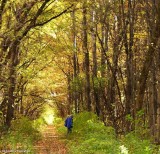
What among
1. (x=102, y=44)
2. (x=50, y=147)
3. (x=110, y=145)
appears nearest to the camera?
(x=110, y=145)

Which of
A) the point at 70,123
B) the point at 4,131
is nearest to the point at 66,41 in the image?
the point at 70,123

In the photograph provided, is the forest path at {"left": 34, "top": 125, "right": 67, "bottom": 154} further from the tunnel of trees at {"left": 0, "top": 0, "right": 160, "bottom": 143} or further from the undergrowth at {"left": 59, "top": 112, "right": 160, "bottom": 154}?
the tunnel of trees at {"left": 0, "top": 0, "right": 160, "bottom": 143}

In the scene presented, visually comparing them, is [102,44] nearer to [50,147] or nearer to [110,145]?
[50,147]

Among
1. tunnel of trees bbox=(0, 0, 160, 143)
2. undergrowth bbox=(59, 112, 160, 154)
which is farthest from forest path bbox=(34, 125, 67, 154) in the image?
tunnel of trees bbox=(0, 0, 160, 143)

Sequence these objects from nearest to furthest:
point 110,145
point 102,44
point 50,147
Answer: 1. point 110,145
2. point 50,147
3. point 102,44

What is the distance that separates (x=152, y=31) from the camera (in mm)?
13727

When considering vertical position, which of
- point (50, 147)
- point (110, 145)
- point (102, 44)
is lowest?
point (50, 147)

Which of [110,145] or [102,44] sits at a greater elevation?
[102,44]

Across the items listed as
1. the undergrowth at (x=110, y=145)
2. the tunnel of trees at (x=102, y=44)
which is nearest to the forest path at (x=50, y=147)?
the undergrowth at (x=110, y=145)

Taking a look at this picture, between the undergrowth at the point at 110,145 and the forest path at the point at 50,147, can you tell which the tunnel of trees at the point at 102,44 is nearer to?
the undergrowth at the point at 110,145

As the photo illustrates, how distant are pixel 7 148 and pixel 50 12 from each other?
20.5ft

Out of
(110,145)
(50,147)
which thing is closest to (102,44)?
(50,147)

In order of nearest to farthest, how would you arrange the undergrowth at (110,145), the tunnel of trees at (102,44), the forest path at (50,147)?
the undergrowth at (110,145) < the tunnel of trees at (102,44) < the forest path at (50,147)

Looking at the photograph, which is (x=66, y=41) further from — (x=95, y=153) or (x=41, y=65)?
(x=95, y=153)
